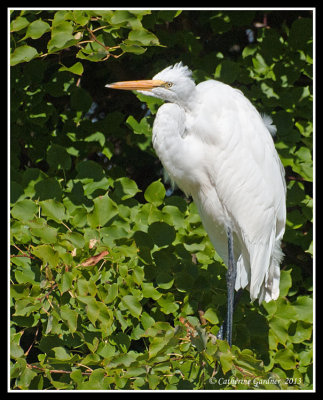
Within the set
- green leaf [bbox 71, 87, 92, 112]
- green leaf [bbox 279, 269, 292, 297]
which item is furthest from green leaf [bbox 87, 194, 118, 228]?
green leaf [bbox 279, 269, 292, 297]

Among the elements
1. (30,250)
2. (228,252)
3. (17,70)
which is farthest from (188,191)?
(17,70)

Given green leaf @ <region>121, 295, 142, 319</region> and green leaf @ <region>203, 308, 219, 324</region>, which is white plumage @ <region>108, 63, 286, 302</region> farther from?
green leaf @ <region>121, 295, 142, 319</region>

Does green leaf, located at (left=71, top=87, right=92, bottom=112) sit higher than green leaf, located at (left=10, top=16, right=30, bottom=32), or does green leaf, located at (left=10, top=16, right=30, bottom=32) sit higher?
green leaf, located at (left=10, top=16, right=30, bottom=32)

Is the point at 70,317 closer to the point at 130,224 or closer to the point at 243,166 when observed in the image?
the point at 130,224

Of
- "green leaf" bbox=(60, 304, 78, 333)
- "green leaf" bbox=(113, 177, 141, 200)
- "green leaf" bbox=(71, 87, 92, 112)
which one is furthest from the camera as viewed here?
"green leaf" bbox=(71, 87, 92, 112)

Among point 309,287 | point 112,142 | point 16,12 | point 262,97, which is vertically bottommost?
Answer: point 309,287

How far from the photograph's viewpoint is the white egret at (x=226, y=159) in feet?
6.08

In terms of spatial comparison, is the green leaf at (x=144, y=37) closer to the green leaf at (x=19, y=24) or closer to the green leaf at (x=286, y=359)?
the green leaf at (x=19, y=24)

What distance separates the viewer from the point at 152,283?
1844mm

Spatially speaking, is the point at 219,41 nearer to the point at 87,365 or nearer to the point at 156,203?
the point at 156,203

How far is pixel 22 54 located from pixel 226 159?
2.35ft

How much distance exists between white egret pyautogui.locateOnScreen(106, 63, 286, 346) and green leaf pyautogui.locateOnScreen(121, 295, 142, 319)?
0.31 meters

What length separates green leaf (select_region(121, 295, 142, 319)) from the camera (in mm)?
1701

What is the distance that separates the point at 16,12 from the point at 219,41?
108 cm
